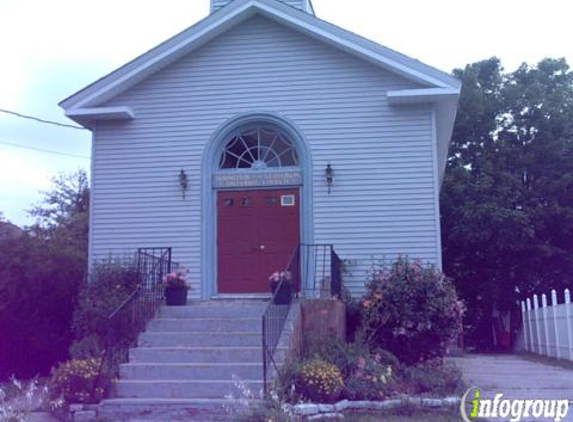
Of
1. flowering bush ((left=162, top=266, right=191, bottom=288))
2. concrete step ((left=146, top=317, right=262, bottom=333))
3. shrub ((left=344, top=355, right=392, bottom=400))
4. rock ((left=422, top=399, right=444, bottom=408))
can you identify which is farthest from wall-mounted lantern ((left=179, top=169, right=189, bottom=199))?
rock ((left=422, top=399, right=444, bottom=408))

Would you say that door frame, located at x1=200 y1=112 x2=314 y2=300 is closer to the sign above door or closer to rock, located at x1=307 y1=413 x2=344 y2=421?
the sign above door

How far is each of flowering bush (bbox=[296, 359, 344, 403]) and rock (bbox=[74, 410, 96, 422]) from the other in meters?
2.60

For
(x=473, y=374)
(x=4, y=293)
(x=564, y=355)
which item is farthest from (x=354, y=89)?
(x=564, y=355)

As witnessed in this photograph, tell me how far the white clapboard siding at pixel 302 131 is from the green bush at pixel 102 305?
3.77 feet

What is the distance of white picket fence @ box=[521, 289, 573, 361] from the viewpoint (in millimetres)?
17672

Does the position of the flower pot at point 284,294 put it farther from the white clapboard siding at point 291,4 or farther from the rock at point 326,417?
the white clapboard siding at point 291,4

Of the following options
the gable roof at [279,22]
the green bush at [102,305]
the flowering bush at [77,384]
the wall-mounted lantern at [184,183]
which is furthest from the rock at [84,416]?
the gable roof at [279,22]

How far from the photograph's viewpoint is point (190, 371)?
32.2ft

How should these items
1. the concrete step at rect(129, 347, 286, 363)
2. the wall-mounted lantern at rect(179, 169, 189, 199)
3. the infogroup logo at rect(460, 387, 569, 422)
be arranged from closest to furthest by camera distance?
the infogroup logo at rect(460, 387, 569, 422)
the concrete step at rect(129, 347, 286, 363)
the wall-mounted lantern at rect(179, 169, 189, 199)

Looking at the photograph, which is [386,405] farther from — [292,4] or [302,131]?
[292,4]

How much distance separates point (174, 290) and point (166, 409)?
342cm

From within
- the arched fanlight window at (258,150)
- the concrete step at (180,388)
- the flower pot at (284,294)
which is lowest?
the concrete step at (180,388)

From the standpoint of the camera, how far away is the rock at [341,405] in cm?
877

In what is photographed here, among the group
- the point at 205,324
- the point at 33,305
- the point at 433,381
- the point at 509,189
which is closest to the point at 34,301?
the point at 33,305
